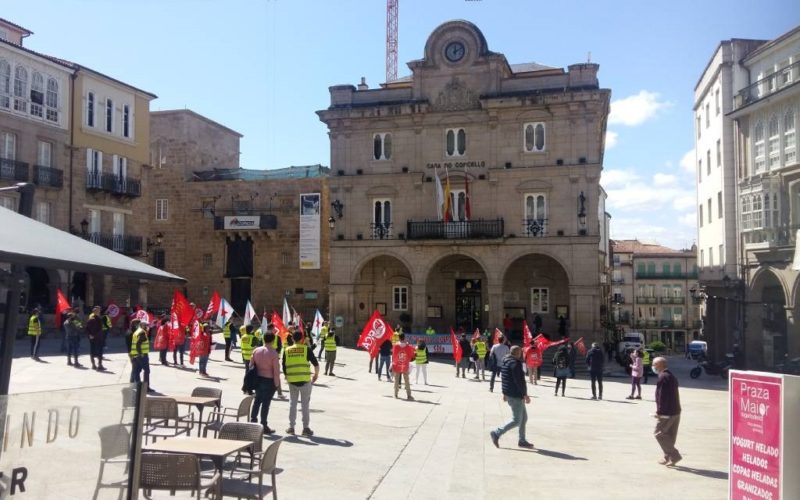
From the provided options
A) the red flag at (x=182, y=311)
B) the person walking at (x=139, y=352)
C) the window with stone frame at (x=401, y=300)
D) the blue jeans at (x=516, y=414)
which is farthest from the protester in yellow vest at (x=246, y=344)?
the window with stone frame at (x=401, y=300)

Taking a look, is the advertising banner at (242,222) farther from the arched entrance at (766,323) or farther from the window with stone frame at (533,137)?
the arched entrance at (766,323)

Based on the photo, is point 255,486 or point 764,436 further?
point 255,486

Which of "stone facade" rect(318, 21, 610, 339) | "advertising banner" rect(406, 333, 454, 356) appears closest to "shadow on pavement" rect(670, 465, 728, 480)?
"advertising banner" rect(406, 333, 454, 356)

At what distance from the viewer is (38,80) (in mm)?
33156

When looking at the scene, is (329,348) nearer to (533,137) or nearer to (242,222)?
(533,137)

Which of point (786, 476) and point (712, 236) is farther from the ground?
point (712, 236)

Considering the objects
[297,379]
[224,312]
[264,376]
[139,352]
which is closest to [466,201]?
[224,312]

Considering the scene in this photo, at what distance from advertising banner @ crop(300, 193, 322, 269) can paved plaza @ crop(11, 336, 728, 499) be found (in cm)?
1952

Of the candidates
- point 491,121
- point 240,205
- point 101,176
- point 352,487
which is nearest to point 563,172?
point 491,121

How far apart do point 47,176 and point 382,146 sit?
16.3m

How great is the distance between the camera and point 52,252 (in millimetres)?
4945

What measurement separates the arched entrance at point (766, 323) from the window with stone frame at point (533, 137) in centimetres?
1136

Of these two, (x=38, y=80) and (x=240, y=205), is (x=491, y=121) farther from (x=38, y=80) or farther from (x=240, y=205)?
(x=38, y=80)

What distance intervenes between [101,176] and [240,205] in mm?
9552
